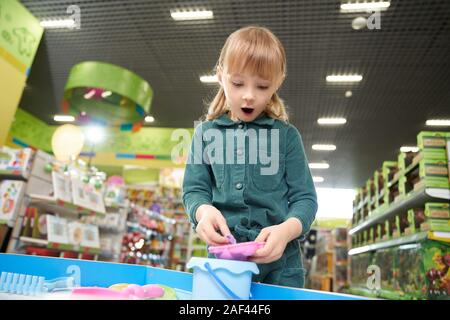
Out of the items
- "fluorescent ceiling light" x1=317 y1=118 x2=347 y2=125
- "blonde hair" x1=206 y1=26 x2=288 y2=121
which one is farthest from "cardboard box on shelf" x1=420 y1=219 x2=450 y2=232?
"fluorescent ceiling light" x1=317 y1=118 x2=347 y2=125

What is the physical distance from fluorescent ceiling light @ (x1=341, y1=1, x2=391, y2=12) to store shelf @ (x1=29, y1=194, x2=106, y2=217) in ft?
12.7

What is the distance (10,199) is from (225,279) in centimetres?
314

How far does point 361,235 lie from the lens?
19.4 feet

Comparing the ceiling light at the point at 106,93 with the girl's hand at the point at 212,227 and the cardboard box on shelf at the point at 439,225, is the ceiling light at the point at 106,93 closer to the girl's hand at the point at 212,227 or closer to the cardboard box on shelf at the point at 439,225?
the cardboard box on shelf at the point at 439,225

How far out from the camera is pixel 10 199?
314 cm

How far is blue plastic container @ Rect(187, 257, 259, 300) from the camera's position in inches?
21.7

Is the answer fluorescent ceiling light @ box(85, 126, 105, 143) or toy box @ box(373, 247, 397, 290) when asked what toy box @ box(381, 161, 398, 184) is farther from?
fluorescent ceiling light @ box(85, 126, 105, 143)

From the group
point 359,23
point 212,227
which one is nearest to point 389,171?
point 359,23

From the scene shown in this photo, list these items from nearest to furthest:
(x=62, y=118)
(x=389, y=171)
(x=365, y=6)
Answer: (x=389, y=171)
(x=365, y=6)
(x=62, y=118)

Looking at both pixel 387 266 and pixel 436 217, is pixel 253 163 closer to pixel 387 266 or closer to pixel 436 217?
pixel 436 217

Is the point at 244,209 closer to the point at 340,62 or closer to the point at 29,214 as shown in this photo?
the point at 29,214

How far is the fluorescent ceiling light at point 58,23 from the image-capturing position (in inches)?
226

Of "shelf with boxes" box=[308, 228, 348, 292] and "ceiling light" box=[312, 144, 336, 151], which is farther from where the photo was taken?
"ceiling light" box=[312, 144, 336, 151]
